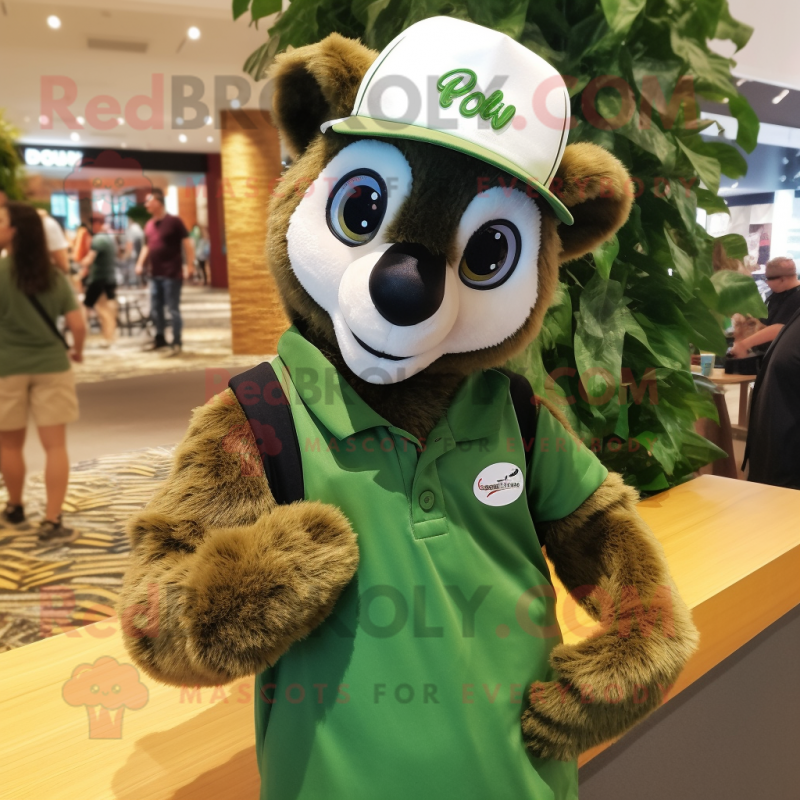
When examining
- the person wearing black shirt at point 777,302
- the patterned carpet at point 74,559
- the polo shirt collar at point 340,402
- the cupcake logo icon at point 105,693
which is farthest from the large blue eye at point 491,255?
the person wearing black shirt at point 777,302

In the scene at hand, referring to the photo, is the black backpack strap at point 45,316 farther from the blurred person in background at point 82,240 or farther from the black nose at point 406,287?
the black nose at point 406,287

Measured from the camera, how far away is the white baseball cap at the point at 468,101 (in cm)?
56

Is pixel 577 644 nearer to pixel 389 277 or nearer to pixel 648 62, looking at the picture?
pixel 389 277

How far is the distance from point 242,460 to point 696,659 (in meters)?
0.81

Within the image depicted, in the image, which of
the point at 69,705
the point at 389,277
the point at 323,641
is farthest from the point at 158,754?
the point at 389,277

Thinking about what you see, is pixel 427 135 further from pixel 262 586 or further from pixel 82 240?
pixel 82 240

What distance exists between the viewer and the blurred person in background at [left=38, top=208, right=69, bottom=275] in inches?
88.4

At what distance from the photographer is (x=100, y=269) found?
100 inches

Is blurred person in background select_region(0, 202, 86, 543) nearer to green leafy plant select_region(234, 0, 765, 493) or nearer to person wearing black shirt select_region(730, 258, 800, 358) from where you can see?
green leafy plant select_region(234, 0, 765, 493)

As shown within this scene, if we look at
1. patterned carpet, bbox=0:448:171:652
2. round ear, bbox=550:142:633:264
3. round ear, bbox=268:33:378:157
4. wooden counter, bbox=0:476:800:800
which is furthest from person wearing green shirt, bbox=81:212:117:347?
round ear, bbox=550:142:633:264

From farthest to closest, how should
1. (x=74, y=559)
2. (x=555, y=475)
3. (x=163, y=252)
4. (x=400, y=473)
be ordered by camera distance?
(x=163, y=252) < (x=74, y=559) < (x=555, y=475) < (x=400, y=473)

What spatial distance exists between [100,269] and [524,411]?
225 centimetres

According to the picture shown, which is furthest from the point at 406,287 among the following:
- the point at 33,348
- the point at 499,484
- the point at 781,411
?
the point at 33,348

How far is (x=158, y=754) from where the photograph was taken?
0.75 metres
